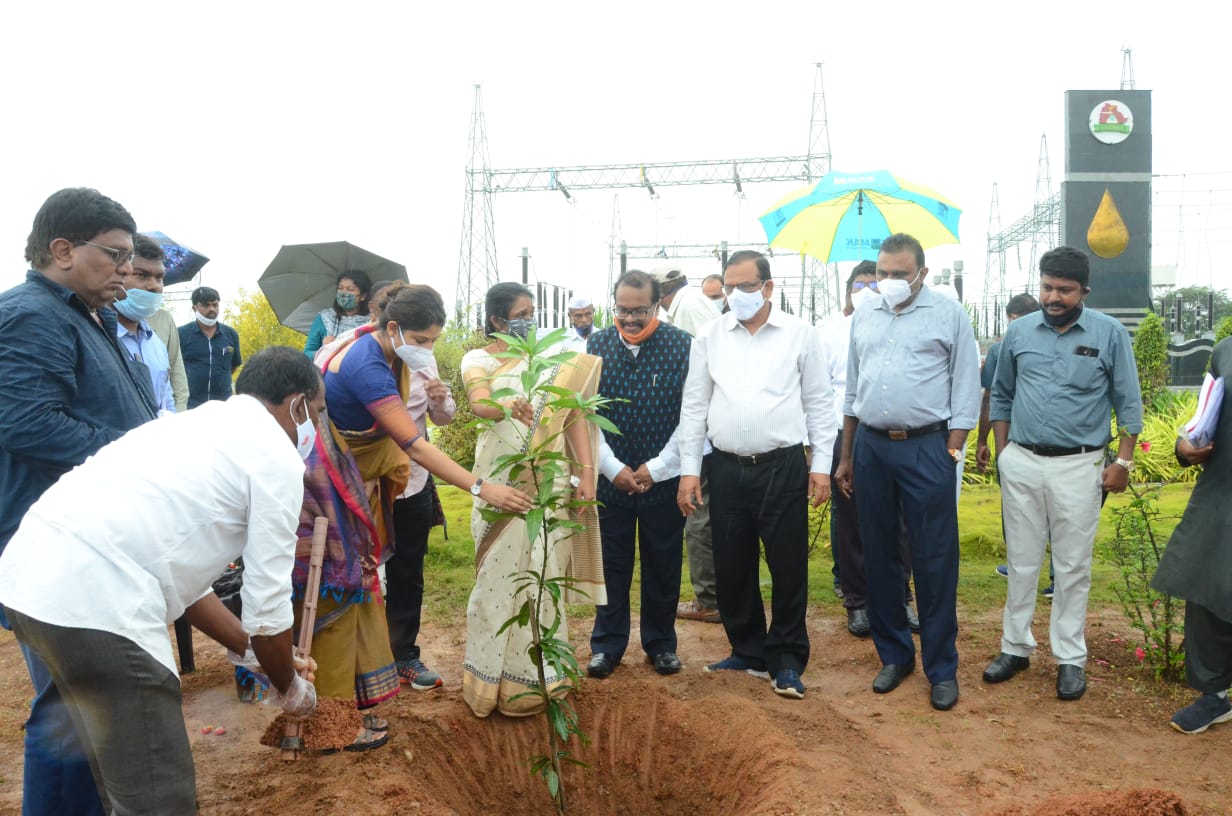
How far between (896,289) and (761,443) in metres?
0.95

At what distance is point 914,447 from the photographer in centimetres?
431

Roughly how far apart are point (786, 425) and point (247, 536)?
264cm

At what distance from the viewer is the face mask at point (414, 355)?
3.93 meters

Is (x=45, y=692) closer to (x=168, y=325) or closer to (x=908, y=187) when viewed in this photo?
(x=168, y=325)

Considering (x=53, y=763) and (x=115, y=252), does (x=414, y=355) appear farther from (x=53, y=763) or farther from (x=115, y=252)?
(x=53, y=763)

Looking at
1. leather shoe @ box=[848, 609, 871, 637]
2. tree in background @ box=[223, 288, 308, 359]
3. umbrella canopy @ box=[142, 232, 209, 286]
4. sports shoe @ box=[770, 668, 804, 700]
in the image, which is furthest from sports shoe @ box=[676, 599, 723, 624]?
tree in background @ box=[223, 288, 308, 359]

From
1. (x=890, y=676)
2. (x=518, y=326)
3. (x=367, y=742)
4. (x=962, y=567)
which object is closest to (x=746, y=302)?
(x=518, y=326)

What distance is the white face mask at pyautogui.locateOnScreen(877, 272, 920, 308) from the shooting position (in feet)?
14.3

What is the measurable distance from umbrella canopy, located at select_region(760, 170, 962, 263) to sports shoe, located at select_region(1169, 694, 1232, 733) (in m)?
3.39

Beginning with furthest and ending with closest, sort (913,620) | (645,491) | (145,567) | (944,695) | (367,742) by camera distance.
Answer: (913,620) < (645,491) < (944,695) < (367,742) < (145,567)

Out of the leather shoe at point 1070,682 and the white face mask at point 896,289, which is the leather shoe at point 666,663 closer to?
the leather shoe at point 1070,682

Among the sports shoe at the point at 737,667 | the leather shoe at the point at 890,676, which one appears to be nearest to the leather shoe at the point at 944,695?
the leather shoe at the point at 890,676

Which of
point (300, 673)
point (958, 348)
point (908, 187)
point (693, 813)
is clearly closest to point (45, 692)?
point (300, 673)

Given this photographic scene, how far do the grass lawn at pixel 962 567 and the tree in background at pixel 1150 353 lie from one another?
401cm
